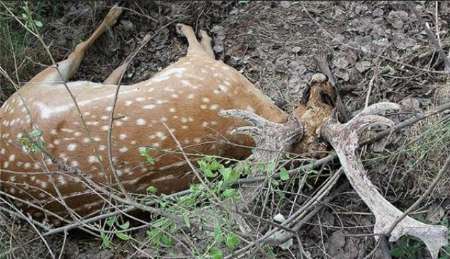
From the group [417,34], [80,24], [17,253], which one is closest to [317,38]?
[417,34]

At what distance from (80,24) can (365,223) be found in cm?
264

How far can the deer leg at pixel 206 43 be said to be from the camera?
5317 mm

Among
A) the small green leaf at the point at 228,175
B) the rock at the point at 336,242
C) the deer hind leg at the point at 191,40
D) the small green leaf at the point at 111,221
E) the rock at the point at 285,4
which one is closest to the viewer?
the small green leaf at the point at 228,175

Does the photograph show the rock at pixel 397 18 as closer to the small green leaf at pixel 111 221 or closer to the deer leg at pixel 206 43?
the deer leg at pixel 206 43

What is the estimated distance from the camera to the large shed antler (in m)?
3.69

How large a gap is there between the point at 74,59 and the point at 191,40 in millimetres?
839

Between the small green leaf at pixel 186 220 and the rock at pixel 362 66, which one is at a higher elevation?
the small green leaf at pixel 186 220

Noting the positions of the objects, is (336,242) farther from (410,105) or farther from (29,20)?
(29,20)

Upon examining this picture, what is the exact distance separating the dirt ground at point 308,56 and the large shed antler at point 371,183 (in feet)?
0.89

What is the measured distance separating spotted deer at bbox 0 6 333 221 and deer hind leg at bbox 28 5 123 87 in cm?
31

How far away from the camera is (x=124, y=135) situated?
437cm

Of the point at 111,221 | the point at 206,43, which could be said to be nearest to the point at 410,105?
the point at 206,43

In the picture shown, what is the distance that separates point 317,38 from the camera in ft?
17.4

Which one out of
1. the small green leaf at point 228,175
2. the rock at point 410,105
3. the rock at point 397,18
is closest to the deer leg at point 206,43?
the rock at point 397,18
